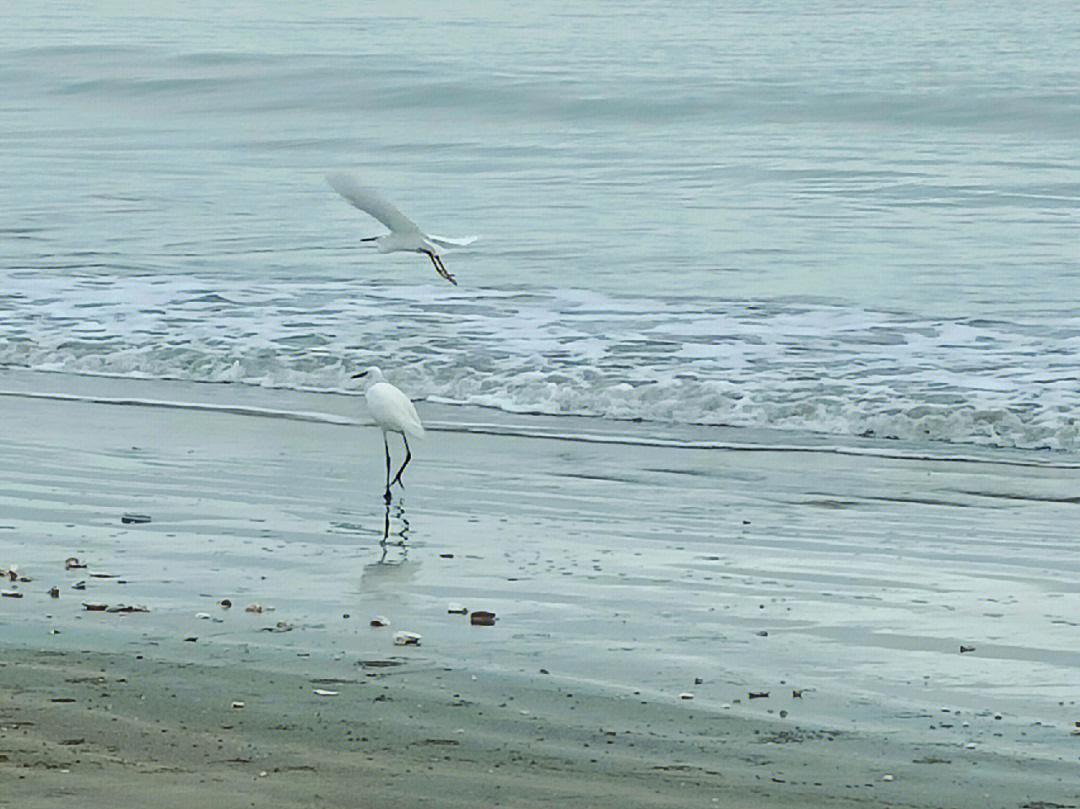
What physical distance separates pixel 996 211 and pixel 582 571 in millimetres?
12220

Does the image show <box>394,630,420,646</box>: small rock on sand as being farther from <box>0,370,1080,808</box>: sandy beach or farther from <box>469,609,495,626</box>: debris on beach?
<box>469,609,495,626</box>: debris on beach

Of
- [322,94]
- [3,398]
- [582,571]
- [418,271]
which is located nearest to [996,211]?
[418,271]

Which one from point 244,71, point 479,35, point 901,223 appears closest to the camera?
point 901,223

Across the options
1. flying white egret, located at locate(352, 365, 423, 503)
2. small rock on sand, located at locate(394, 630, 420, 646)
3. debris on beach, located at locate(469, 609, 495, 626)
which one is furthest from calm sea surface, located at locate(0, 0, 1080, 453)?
small rock on sand, located at locate(394, 630, 420, 646)

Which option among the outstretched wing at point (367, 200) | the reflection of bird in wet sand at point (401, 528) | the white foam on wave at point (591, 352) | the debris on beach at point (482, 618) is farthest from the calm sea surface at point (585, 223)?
the debris on beach at point (482, 618)

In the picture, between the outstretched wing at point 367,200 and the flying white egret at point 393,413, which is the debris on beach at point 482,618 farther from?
the outstretched wing at point 367,200

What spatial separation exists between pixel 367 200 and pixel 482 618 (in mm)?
2828

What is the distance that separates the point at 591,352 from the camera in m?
10.1

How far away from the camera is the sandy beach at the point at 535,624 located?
12.2 ft

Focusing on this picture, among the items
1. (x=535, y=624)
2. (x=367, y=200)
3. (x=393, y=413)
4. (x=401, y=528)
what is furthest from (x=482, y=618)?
(x=367, y=200)

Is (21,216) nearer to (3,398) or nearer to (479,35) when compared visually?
(3,398)

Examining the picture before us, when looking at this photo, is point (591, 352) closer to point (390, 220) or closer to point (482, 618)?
point (390, 220)

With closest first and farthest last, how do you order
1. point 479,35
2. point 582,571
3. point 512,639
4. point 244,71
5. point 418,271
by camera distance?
point 512,639 < point 582,571 < point 418,271 < point 244,71 < point 479,35

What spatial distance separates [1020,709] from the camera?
4.25m
